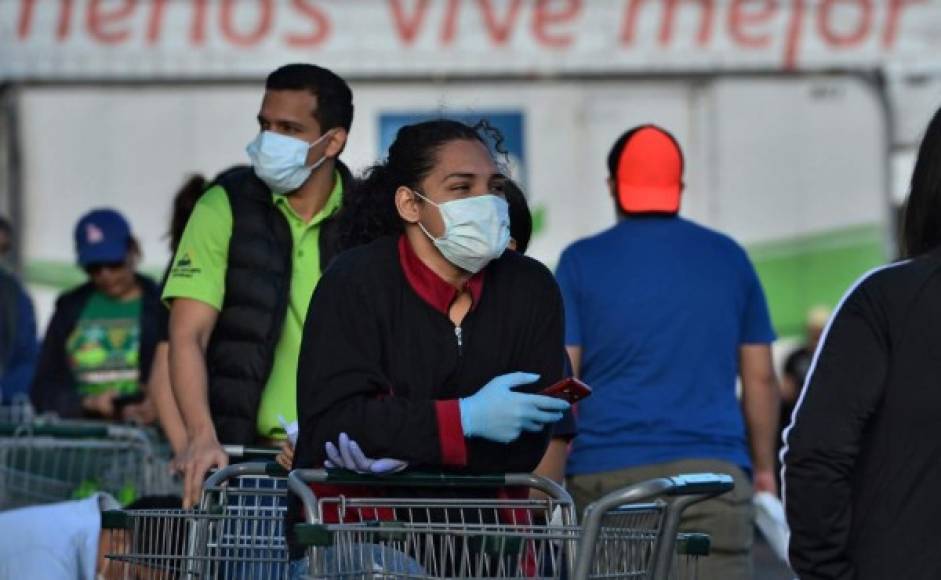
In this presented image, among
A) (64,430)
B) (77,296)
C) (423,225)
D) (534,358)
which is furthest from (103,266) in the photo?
(534,358)

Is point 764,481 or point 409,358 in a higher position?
point 409,358

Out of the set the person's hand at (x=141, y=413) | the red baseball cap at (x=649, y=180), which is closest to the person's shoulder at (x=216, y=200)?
the red baseball cap at (x=649, y=180)

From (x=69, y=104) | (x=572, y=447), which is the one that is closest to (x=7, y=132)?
(x=69, y=104)

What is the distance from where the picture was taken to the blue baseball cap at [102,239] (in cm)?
922

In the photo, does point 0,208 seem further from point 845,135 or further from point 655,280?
point 655,280

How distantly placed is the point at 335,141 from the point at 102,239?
3.40 meters

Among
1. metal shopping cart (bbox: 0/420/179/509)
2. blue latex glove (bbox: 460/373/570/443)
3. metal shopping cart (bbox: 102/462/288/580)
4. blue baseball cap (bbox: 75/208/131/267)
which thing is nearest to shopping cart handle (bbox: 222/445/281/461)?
metal shopping cart (bbox: 102/462/288/580)

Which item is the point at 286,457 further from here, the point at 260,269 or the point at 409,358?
the point at 260,269

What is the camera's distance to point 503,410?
4438 mm

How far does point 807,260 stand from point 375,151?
2.42 meters

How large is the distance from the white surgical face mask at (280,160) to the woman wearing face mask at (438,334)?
43.0 inches

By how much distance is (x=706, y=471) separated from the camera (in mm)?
6582

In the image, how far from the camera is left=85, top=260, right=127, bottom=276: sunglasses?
365 inches

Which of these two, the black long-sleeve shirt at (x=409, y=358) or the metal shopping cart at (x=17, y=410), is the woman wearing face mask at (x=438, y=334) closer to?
the black long-sleeve shirt at (x=409, y=358)
